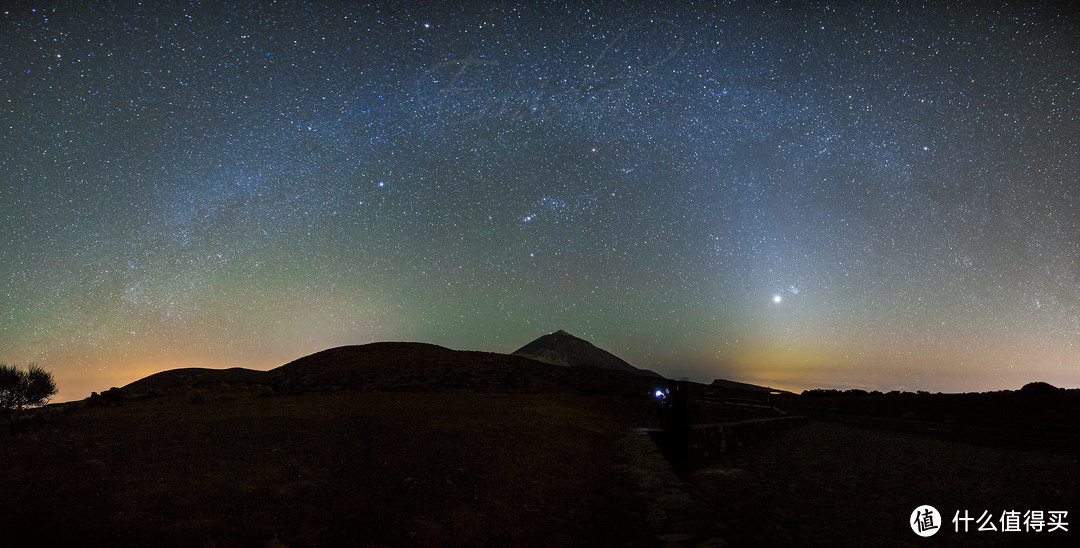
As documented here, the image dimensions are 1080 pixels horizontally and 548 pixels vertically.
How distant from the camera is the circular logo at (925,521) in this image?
5.15m

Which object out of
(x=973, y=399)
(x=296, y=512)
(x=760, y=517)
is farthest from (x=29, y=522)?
(x=973, y=399)

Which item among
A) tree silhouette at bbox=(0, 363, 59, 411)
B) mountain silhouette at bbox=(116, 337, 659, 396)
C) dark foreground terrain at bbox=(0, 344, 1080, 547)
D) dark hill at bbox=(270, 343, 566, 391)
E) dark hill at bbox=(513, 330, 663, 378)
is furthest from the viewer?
dark hill at bbox=(513, 330, 663, 378)

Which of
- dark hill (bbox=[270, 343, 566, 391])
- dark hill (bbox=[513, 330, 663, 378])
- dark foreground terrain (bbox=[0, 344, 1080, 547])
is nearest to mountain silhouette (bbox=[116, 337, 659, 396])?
dark hill (bbox=[270, 343, 566, 391])

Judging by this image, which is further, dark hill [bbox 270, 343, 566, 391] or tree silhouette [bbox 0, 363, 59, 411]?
dark hill [bbox 270, 343, 566, 391]

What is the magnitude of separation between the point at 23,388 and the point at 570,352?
127499 mm

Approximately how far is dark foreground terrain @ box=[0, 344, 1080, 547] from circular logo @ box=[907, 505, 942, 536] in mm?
114

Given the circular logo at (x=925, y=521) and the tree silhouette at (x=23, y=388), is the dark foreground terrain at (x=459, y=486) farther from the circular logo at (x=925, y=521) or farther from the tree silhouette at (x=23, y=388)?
the tree silhouette at (x=23, y=388)

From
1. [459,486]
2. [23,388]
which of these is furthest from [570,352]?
[459,486]

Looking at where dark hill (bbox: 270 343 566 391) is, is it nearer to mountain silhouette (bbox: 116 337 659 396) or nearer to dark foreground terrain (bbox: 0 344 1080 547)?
mountain silhouette (bbox: 116 337 659 396)

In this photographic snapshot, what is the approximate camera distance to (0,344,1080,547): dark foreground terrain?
186 inches

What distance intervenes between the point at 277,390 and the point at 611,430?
16646mm

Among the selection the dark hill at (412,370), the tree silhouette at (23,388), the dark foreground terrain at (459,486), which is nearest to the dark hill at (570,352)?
the dark hill at (412,370)

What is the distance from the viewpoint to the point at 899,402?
27688 mm

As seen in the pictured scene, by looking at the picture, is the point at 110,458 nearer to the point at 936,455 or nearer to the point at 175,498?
the point at 175,498
